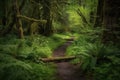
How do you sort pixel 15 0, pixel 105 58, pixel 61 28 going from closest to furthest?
1. pixel 105 58
2. pixel 15 0
3. pixel 61 28

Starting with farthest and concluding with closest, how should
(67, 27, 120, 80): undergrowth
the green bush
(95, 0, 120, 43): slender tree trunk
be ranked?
(95, 0, 120, 43): slender tree trunk
(67, 27, 120, 80): undergrowth
the green bush

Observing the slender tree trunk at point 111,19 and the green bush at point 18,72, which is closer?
the green bush at point 18,72

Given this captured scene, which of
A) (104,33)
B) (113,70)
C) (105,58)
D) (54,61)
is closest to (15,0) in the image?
(54,61)

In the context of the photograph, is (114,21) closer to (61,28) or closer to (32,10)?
→ (32,10)

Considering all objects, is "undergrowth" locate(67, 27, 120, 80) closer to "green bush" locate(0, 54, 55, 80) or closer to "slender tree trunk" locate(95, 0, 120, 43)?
"slender tree trunk" locate(95, 0, 120, 43)

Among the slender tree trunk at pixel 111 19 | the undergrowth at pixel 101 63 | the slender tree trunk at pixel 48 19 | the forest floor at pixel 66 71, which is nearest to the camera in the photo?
the undergrowth at pixel 101 63

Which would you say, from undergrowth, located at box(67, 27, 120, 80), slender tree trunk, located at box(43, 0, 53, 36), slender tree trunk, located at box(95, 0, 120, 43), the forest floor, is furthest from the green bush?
slender tree trunk, located at box(43, 0, 53, 36)

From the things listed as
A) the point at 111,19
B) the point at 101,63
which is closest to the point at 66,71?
the point at 101,63

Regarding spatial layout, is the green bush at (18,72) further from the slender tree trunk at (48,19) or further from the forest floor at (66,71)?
the slender tree trunk at (48,19)

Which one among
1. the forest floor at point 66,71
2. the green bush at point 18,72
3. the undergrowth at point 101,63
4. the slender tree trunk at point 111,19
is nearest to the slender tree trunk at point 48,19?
the forest floor at point 66,71

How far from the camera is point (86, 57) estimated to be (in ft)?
32.0

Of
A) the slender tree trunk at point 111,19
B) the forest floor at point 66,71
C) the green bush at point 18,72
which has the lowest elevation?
the forest floor at point 66,71

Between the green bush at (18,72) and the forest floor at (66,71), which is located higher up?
the green bush at (18,72)

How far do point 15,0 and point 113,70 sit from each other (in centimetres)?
967
